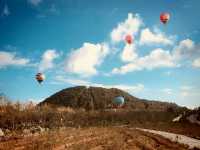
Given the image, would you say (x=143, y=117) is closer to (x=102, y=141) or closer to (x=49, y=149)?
(x=102, y=141)

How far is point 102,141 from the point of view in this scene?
2320 centimetres

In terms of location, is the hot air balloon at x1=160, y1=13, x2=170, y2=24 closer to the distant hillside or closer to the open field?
the open field

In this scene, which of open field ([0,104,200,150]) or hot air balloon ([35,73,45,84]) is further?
hot air balloon ([35,73,45,84])

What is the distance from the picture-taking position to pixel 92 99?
95.1m

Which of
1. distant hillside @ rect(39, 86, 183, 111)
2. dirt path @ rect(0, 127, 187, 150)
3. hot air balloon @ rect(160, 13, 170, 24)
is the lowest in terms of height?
dirt path @ rect(0, 127, 187, 150)

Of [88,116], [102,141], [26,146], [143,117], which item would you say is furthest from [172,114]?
[26,146]

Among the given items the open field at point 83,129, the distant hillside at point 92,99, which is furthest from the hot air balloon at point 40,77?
the distant hillside at point 92,99

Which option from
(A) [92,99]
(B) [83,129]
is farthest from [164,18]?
(A) [92,99]

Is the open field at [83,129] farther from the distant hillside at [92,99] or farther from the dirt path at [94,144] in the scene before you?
the distant hillside at [92,99]

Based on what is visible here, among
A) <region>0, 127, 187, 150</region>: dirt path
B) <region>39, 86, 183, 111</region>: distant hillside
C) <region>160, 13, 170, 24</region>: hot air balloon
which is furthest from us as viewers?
<region>39, 86, 183, 111</region>: distant hillside

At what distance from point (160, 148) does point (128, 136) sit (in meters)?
5.06

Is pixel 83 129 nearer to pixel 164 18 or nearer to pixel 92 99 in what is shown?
pixel 164 18

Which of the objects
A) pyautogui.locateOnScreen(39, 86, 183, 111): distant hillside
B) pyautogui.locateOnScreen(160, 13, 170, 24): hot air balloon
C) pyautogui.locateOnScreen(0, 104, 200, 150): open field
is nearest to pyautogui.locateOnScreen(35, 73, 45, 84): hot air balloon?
pyautogui.locateOnScreen(0, 104, 200, 150): open field

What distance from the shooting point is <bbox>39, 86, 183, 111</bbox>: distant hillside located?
90.1 metres
